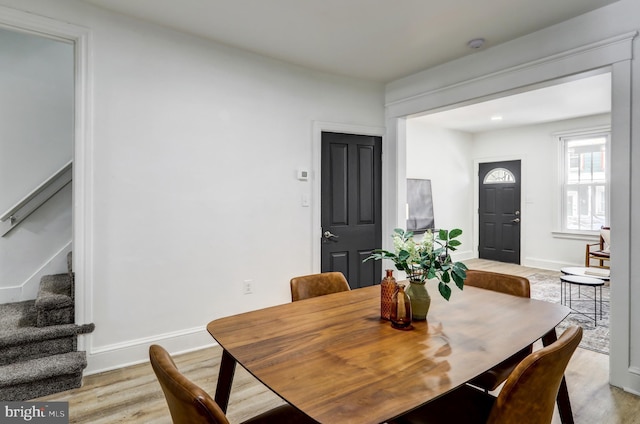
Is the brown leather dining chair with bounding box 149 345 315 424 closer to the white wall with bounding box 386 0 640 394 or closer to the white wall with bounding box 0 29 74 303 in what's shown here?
the white wall with bounding box 386 0 640 394

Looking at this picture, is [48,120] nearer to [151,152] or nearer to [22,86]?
[22,86]

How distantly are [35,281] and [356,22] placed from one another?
11.6ft

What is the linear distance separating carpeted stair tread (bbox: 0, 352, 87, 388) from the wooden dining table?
1440 mm

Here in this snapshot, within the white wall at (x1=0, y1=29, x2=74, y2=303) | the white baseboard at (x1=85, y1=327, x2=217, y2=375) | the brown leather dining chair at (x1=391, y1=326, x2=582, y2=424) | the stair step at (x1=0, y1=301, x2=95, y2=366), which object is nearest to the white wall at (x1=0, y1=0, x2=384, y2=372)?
the white baseboard at (x1=85, y1=327, x2=217, y2=375)

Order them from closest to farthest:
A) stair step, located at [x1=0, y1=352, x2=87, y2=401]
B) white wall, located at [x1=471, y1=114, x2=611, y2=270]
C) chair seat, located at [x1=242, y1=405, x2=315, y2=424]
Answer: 1. chair seat, located at [x1=242, y1=405, x2=315, y2=424]
2. stair step, located at [x1=0, y1=352, x2=87, y2=401]
3. white wall, located at [x1=471, y1=114, x2=611, y2=270]

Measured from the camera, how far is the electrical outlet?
3177mm

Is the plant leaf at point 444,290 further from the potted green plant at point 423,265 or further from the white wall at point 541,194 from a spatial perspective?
the white wall at point 541,194

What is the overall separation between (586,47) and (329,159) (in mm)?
2243

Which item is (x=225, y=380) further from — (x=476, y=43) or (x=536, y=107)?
(x=536, y=107)

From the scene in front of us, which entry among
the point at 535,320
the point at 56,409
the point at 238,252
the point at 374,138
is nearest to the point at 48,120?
the point at 238,252

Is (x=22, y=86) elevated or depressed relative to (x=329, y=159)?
elevated

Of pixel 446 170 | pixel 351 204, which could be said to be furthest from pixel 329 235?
pixel 446 170

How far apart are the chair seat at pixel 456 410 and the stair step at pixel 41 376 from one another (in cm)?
216

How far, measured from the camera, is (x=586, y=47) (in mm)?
2479
